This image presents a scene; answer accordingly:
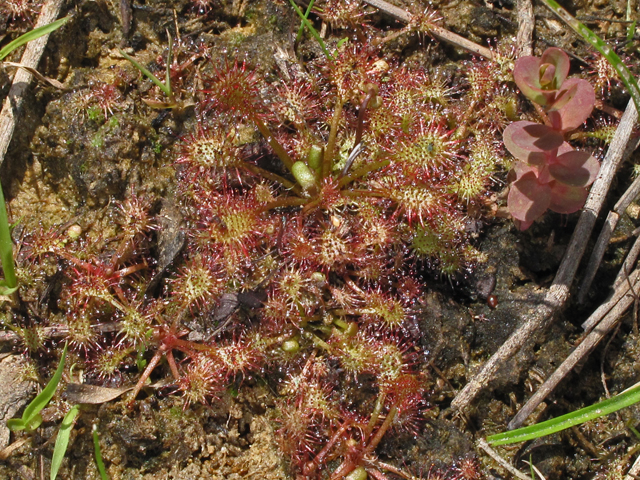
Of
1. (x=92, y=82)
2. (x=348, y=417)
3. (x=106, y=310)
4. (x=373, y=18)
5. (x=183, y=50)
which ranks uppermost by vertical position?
(x=373, y=18)

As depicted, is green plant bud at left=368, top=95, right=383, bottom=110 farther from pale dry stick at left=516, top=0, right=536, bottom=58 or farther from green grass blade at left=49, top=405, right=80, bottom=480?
green grass blade at left=49, top=405, right=80, bottom=480

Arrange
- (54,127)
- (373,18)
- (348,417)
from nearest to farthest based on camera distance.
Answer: (348,417) < (54,127) < (373,18)

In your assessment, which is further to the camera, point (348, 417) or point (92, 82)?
point (92, 82)

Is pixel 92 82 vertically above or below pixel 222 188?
above

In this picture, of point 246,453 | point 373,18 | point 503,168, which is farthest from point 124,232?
Answer: point 503,168

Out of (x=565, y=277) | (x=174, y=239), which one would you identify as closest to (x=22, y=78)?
(x=174, y=239)

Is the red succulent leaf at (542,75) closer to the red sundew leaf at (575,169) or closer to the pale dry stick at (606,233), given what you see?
the red sundew leaf at (575,169)

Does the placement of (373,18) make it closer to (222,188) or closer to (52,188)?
(222,188)

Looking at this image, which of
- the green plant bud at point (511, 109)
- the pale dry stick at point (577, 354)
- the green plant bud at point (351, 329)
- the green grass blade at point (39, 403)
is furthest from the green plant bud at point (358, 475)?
the green plant bud at point (511, 109)

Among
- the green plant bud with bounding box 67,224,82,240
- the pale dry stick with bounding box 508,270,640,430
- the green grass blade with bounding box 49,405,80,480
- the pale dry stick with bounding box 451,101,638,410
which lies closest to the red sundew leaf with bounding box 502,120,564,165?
the pale dry stick with bounding box 451,101,638,410
